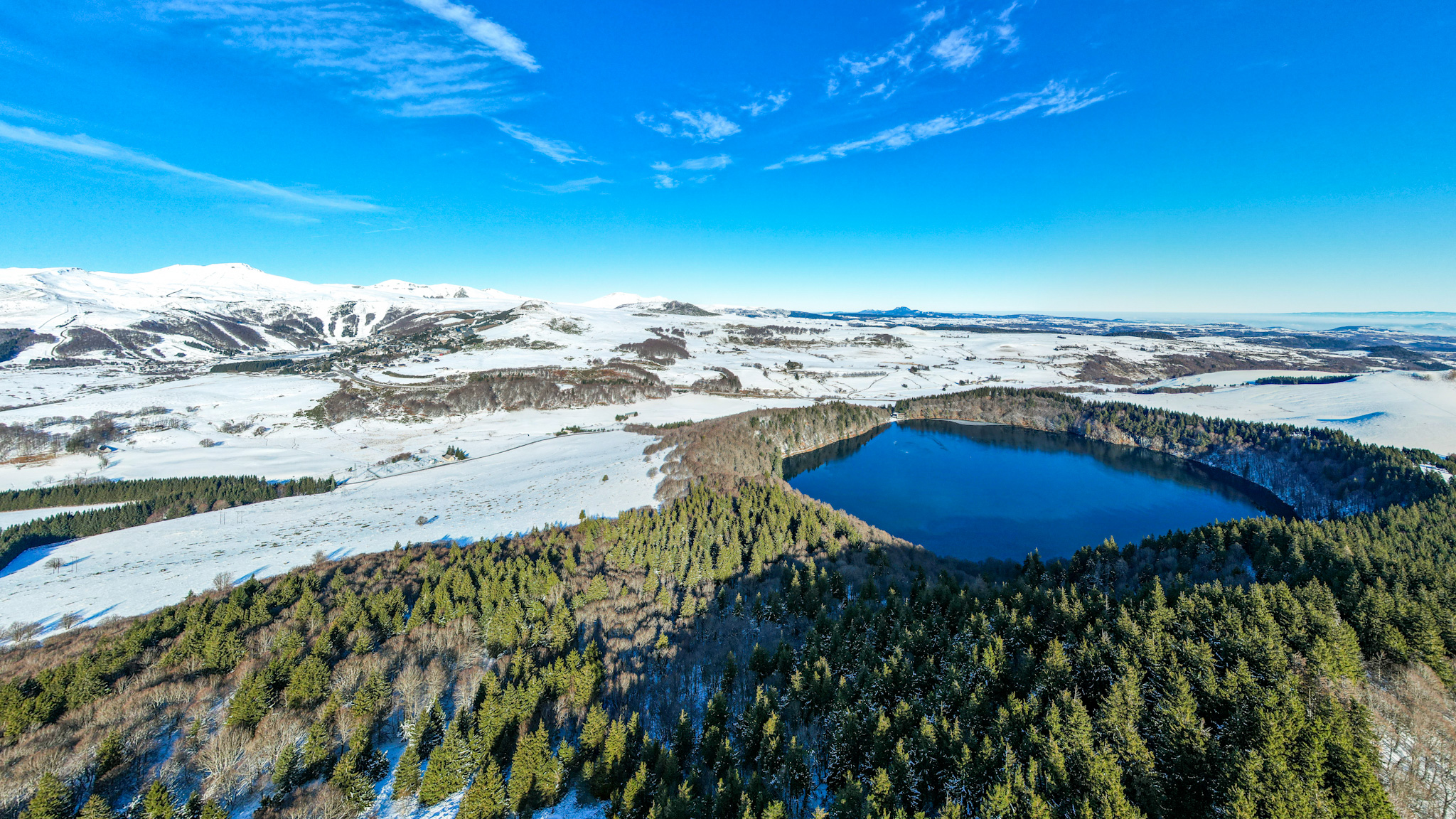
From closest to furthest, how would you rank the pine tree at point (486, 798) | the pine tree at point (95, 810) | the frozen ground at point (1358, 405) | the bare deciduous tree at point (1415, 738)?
the pine tree at point (95, 810) < the pine tree at point (486, 798) < the bare deciduous tree at point (1415, 738) < the frozen ground at point (1358, 405)

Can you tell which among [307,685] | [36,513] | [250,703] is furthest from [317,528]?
[36,513]

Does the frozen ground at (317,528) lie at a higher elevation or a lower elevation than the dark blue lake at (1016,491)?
higher

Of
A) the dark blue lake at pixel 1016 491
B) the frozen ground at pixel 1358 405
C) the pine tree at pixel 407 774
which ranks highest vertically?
the pine tree at pixel 407 774

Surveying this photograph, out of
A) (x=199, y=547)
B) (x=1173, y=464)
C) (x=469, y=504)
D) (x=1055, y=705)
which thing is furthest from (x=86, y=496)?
(x=1173, y=464)

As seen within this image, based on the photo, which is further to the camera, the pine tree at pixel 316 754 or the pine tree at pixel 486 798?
the pine tree at pixel 316 754

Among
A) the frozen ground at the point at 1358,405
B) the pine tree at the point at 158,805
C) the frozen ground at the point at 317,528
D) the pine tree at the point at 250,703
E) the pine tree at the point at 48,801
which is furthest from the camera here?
the frozen ground at the point at 1358,405

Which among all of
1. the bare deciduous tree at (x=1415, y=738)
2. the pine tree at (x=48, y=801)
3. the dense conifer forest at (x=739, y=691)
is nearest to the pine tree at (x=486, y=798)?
the dense conifer forest at (x=739, y=691)

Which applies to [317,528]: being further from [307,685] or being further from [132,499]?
[307,685]

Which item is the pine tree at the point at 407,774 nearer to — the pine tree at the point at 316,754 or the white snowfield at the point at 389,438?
the pine tree at the point at 316,754
